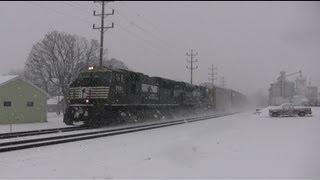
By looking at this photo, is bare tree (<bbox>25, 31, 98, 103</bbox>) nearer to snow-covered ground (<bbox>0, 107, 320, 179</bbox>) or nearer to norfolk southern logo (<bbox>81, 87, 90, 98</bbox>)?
norfolk southern logo (<bbox>81, 87, 90, 98</bbox>)

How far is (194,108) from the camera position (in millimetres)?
47438

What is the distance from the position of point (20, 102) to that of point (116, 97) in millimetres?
12898

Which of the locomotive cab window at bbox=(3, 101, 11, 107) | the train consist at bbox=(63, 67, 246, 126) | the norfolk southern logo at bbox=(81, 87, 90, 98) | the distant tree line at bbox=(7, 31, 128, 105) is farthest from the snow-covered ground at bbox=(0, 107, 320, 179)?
the distant tree line at bbox=(7, 31, 128, 105)

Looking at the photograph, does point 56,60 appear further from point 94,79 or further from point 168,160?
point 168,160

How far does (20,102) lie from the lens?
122ft

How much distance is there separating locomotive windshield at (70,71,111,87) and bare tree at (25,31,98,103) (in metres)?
34.9

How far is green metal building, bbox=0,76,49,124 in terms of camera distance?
35250 millimetres

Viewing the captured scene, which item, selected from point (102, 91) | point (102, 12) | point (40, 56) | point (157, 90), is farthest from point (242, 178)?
point (40, 56)

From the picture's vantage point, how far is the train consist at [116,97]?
87.7 ft

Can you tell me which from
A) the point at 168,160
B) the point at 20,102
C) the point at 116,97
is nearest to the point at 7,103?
the point at 20,102

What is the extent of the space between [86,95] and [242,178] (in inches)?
734

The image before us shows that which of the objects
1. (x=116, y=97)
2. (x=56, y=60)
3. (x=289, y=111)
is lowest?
(x=289, y=111)

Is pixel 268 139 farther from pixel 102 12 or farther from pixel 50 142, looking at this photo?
pixel 102 12

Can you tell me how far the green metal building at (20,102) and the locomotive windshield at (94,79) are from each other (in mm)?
8967
